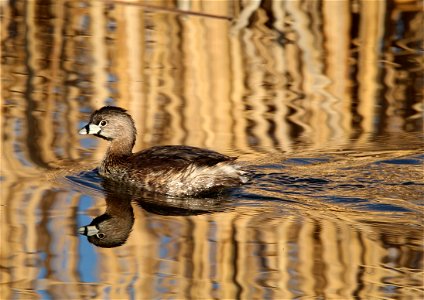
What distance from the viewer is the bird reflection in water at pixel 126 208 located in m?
6.74

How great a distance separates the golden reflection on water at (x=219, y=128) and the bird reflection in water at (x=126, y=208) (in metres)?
0.09

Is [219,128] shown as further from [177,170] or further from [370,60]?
[370,60]

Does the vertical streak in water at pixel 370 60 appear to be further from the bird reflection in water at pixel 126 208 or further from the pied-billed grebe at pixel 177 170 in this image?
the bird reflection in water at pixel 126 208

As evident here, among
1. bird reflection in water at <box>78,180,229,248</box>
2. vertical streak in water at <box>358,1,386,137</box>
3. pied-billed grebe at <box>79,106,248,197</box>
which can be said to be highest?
vertical streak in water at <box>358,1,386,137</box>

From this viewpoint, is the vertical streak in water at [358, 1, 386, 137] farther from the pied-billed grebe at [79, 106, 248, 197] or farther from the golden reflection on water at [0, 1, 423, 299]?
the pied-billed grebe at [79, 106, 248, 197]

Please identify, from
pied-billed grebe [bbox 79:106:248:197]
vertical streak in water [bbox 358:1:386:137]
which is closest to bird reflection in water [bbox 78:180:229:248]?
pied-billed grebe [bbox 79:106:248:197]

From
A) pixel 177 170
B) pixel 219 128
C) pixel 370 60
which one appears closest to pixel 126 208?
pixel 177 170

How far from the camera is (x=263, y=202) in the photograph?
7.45 metres

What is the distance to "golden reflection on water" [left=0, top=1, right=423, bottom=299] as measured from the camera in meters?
6.10

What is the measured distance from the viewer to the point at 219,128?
8.96 meters

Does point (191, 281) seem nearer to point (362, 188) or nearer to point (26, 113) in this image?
point (362, 188)

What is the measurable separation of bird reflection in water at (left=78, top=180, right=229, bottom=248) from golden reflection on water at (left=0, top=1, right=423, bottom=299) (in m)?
0.09

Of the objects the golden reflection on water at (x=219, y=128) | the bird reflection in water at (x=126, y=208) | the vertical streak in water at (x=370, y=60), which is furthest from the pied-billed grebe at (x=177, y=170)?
the vertical streak in water at (x=370, y=60)

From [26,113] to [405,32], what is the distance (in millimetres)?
5071
